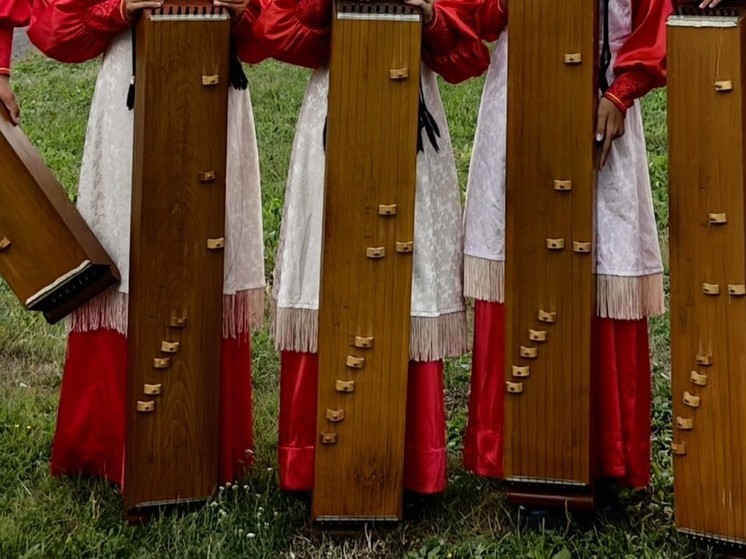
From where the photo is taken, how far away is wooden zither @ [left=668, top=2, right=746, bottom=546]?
321cm

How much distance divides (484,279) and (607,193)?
0.42m

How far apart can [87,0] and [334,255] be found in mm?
999

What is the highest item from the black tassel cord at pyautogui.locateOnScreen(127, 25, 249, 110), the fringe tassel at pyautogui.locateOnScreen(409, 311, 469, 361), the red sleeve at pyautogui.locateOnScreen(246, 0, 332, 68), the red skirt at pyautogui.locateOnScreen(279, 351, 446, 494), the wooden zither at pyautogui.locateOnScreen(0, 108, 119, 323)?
the red sleeve at pyautogui.locateOnScreen(246, 0, 332, 68)

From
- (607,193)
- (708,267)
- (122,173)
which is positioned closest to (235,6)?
(122,173)

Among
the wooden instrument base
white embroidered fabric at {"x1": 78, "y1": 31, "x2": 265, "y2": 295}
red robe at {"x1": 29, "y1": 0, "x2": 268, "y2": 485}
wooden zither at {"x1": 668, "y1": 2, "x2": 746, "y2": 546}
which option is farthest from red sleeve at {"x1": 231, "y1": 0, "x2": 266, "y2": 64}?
the wooden instrument base

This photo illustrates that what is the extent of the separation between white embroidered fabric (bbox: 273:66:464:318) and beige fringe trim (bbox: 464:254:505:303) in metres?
0.04

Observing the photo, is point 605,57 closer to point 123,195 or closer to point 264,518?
point 123,195

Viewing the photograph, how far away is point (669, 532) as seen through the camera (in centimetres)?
371

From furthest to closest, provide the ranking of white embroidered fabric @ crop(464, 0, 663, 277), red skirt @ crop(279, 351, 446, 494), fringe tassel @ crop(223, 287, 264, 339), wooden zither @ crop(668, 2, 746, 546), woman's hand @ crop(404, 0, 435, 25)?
1. fringe tassel @ crop(223, 287, 264, 339)
2. red skirt @ crop(279, 351, 446, 494)
3. white embroidered fabric @ crop(464, 0, 663, 277)
4. woman's hand @ crop(404, 0, 435, 25)
5. wooden zither @ crop(668, 2, 746, 546)

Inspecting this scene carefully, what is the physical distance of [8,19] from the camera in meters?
3.63

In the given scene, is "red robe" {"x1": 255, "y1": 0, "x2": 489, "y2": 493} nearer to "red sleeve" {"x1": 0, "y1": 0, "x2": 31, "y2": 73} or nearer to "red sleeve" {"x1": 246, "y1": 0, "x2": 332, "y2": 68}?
"red sleeve" {"x1": 246, "y1": 0, "x2": 332, "y2": 68}

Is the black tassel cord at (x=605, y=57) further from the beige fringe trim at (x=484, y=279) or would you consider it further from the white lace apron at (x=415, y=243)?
the beige fringe trim at (x=484, y=279)

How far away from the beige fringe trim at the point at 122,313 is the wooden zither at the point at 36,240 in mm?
149

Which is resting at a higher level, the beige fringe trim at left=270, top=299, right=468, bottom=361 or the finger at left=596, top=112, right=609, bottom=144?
the finger at left=596, top=112, right=609, bottom=144
